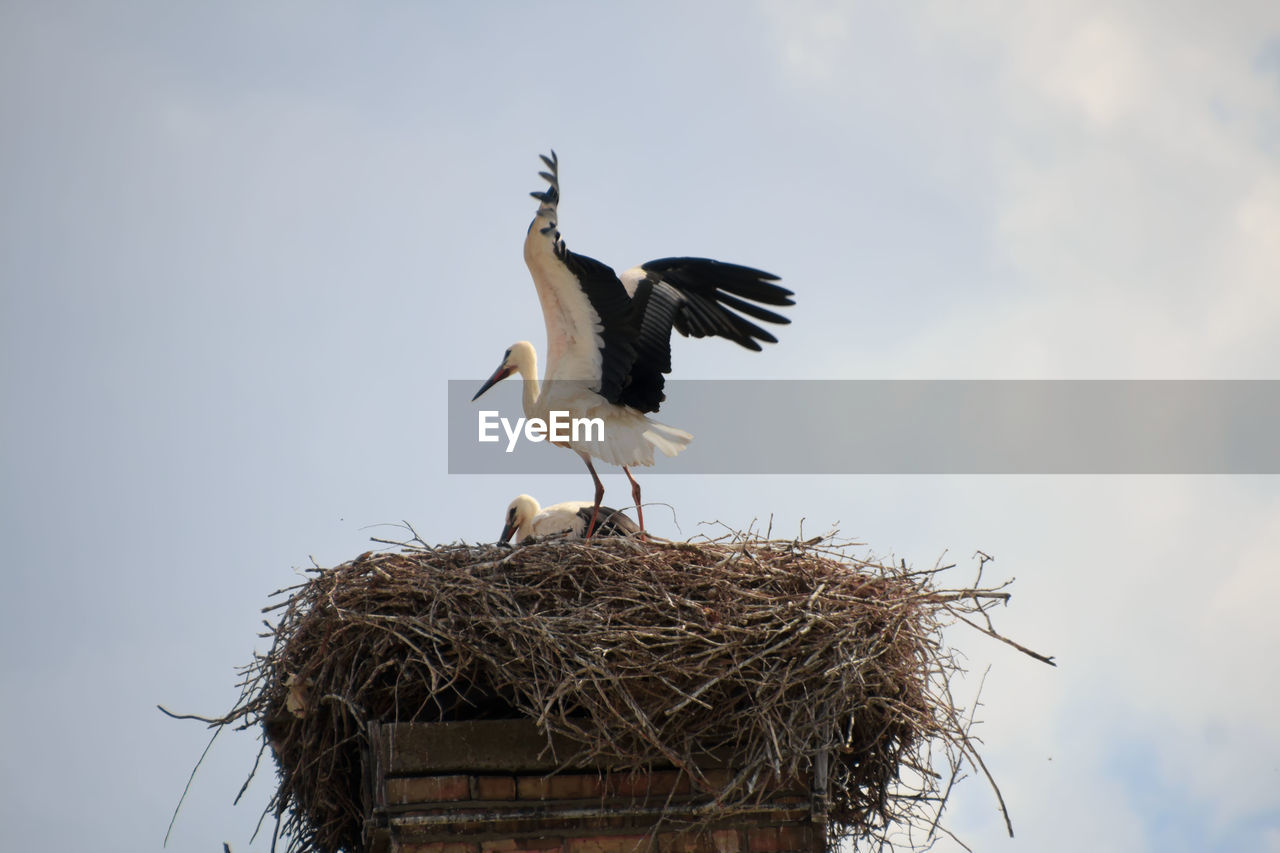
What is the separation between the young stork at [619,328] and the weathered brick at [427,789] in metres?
2.02

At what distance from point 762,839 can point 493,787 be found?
101 cm

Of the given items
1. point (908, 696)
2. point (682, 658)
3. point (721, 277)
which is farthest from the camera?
point (721, 277)

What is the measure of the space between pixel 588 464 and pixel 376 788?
9.46ft

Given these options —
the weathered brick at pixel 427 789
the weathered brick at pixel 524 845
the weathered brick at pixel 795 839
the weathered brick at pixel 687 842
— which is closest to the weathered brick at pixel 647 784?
the weathered brick at pixel 687 842

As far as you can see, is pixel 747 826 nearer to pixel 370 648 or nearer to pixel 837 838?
pixel 837 838

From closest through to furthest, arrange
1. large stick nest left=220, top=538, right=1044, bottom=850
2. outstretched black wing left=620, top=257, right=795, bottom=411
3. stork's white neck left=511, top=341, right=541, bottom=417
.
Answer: large stick nest left=220, top=538, right=1044, bottom=850, outstretched black wing left=620, top=257, right=795, bottom=411, stork's white neck left=511, top=341, right=541, bottom=417

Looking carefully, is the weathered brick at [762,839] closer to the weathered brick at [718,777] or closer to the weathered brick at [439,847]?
the weathered brick at [718,777]

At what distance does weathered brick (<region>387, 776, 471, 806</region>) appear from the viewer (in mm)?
5039

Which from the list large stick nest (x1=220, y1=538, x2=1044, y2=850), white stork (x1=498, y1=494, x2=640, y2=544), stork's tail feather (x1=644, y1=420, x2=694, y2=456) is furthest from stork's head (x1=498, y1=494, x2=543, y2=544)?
large stick nest (x1=220, y1=538, x2=1044, y2=850)

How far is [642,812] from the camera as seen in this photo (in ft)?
17.0

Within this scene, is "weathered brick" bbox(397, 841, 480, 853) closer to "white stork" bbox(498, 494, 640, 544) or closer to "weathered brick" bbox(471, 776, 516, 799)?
"weathered brick" bbox(471, 776, 516, 799)

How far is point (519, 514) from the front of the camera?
846cm

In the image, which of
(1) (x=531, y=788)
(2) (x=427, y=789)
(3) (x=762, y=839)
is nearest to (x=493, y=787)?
(1) (x=531, y=788)

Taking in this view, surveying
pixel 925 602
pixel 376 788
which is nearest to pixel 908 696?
pixel 925 602
